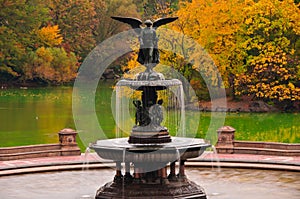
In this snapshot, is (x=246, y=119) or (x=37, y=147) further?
(x=246, y=119)

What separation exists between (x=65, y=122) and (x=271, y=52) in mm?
17666

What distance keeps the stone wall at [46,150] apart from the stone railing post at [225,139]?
18.2 ft

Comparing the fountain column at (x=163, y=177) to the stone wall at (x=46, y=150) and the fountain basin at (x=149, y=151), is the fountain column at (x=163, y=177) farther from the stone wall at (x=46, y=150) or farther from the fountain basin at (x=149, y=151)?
the stone wall at (x=46, y=150)

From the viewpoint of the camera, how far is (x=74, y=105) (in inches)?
2763

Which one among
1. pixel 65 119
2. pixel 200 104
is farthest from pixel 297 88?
pixel 65 119

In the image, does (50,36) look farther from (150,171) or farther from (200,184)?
(150,171)

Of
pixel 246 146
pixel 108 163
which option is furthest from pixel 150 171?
pixel 246 146

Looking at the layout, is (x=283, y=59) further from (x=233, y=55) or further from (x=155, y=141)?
(x=155, y=141)

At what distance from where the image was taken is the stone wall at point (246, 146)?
3170 cm

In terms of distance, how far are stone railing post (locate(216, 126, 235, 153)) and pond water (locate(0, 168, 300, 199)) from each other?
3630mm

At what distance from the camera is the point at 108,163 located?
30.0 m

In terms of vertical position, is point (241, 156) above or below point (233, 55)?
below

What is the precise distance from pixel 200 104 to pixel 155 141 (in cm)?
4274

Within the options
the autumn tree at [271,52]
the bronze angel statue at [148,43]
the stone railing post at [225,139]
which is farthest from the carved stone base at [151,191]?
the autumn tree at [271,52]
